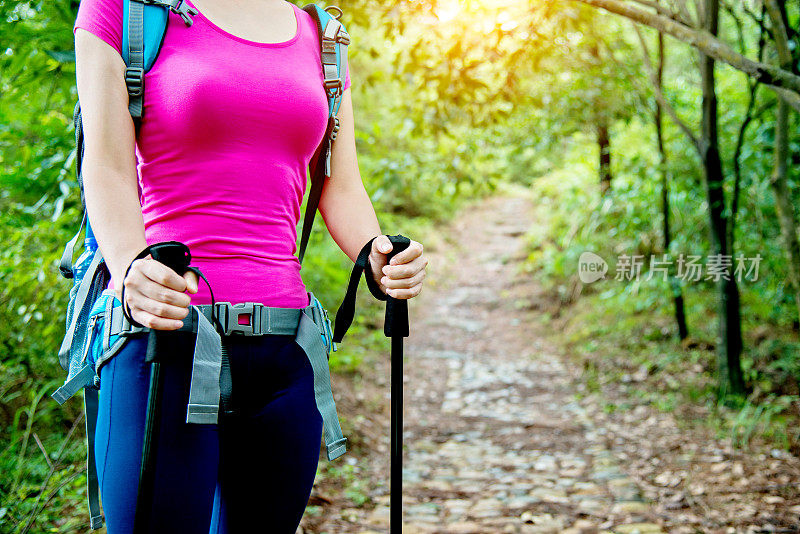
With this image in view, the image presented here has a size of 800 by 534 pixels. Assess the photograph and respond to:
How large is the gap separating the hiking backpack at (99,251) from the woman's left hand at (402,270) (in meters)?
0.19

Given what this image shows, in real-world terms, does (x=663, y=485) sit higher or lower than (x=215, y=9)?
lower

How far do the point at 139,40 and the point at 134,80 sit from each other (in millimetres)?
83

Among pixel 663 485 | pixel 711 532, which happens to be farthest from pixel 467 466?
pixel 711 532

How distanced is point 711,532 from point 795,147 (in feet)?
11.4

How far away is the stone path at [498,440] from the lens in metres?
3.50

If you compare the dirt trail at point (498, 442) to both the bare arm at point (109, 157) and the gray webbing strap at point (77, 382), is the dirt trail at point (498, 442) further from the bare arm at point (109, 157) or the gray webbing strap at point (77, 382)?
the bare arm at point (109, 157)

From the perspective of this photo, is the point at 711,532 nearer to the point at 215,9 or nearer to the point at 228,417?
the point at 228,417

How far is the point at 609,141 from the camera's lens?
9156 mm

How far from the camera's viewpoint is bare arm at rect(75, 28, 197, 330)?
110 cm

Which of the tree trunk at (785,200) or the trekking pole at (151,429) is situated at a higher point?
the tree trunk at (785,200)

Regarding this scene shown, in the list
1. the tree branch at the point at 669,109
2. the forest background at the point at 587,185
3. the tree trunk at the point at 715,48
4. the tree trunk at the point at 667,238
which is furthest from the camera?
the tree trunk at the point at 667,238

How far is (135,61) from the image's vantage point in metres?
1.17
